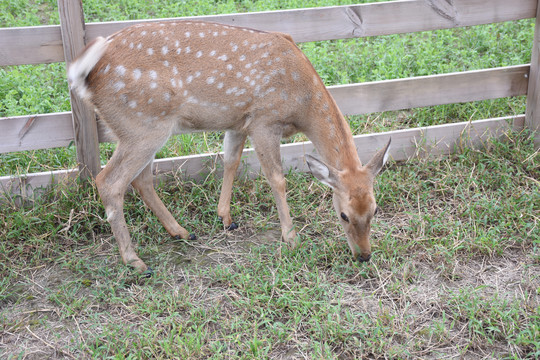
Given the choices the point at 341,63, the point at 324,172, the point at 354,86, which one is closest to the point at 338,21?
the point at 354,86

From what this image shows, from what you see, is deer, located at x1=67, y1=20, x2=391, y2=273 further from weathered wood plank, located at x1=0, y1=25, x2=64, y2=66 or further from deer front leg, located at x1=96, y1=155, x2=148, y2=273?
weathered wood plank, located at x1=0, y1=25, x2=64, y2=66

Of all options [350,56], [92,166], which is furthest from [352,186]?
[350,56]

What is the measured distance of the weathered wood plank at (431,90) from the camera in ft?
17.3

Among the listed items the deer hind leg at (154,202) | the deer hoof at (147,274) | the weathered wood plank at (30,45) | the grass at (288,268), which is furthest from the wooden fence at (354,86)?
the deer hoof at (147,274)

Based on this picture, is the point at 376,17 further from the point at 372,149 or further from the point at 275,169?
the point at 275,169

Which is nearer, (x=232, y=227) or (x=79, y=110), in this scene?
(x=79, y=110)

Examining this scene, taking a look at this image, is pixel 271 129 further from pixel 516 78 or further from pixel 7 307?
pixel 516 78

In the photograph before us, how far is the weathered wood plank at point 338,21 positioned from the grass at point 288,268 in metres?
1.03

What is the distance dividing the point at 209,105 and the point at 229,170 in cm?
76

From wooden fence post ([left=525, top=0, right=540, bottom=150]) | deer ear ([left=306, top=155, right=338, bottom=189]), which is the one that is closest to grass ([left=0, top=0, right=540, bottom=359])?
wooden fence post ([left=525, top=0, right=540, bottom=150])

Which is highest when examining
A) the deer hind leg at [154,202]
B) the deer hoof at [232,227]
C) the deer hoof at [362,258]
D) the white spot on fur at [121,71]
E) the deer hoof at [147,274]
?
the white spot on fur at [121,71]

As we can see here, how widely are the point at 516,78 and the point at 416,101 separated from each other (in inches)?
40.0

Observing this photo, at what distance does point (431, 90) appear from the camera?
5.46 metres

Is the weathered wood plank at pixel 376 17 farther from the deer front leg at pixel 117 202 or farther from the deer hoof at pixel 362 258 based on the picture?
the deer hoof at pixel 362 258
